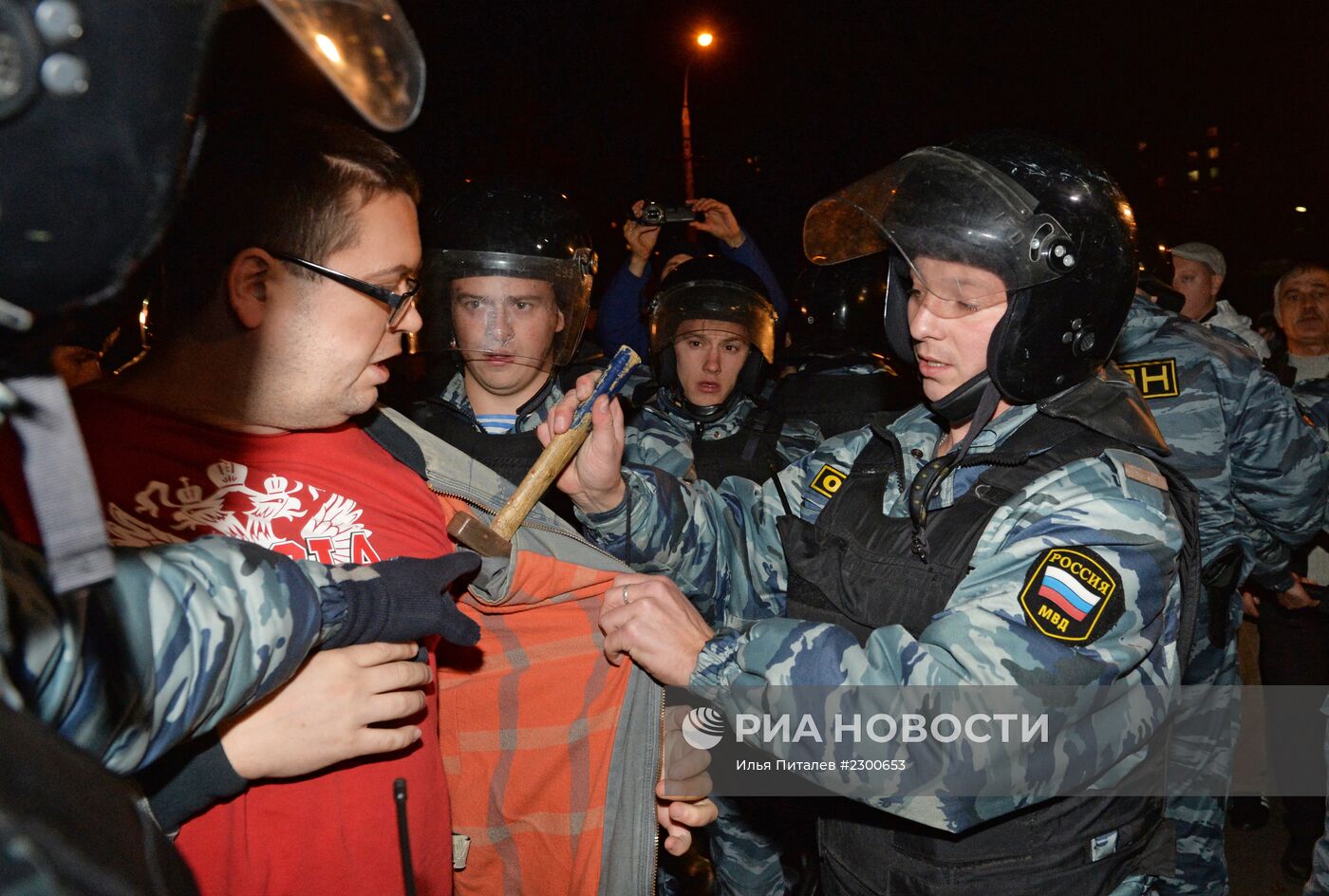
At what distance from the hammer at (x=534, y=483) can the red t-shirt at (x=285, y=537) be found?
0.14 m

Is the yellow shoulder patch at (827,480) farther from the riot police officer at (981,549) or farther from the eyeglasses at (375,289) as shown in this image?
the eyeglasses at (375,289)

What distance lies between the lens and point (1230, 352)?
384 centimetres

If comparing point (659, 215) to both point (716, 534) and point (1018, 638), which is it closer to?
point (716, 534)

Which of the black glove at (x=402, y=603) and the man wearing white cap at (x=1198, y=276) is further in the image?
the man wearing white cap at (x=1198, y=276)

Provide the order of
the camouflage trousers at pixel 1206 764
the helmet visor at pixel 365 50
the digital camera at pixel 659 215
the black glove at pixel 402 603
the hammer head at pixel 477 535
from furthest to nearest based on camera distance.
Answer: the digital camera at pixel 659 215, the camouflage trousers at pixel 1206 764, the hammer head at pixel 477 535, the black glove at pixel 402 603, the helmet visor at pixel 365 50

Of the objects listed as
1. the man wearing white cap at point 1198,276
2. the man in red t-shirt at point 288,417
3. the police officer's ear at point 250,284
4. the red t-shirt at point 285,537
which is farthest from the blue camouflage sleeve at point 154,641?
the man wearing white cap at point 1198,276

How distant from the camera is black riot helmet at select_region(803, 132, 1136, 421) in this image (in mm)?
2111

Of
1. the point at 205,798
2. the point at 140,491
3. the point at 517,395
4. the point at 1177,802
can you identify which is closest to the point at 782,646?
the point at 205,798

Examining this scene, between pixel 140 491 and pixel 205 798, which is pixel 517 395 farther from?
pixel 205 798

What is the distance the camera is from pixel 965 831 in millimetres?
1996

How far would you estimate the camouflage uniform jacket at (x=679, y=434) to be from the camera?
3756mm

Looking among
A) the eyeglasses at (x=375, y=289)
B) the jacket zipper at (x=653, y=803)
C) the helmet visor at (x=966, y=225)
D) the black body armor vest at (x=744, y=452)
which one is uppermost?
the helmet visor at (x=966, y=225)

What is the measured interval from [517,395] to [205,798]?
2.18 metres

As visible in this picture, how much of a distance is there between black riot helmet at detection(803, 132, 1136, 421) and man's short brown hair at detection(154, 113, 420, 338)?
1.35 m
